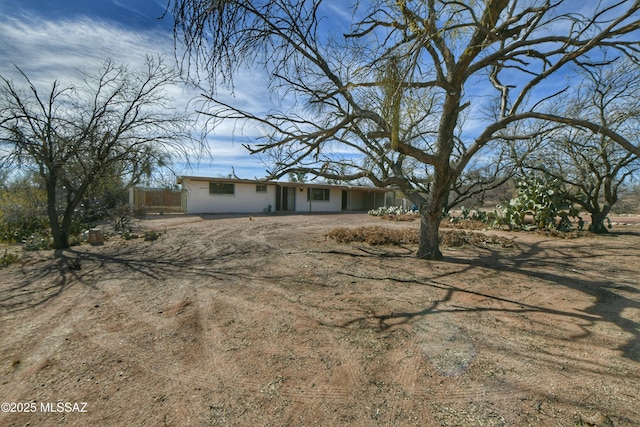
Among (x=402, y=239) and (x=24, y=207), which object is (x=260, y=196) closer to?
(x=24, y=207)

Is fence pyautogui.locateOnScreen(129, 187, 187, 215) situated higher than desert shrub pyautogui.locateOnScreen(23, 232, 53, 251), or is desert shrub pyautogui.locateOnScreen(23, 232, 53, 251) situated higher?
fence pyautogui.locateOnScreen(129, 187, 187, 215)

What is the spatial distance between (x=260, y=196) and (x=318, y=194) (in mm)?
5843

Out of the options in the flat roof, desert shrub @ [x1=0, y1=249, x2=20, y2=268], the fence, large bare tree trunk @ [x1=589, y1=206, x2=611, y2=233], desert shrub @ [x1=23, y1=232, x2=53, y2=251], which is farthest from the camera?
the fence

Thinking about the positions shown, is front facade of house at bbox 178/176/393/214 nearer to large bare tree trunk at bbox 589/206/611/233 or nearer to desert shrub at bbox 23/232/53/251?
desert shrub at bbox 23/232/53/251

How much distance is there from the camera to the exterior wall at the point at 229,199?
68.3 feet

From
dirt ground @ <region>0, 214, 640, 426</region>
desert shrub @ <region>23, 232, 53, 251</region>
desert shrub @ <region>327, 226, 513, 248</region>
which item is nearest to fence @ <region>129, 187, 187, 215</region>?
desert shrub @ <region>23, 232, 53, 251</region>

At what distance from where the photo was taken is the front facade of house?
2100 centimetres

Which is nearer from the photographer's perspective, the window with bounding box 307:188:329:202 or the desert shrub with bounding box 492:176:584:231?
the desert shrub with bounding box 492:176:584:231

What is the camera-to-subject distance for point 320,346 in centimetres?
289

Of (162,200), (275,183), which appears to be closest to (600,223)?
(275,183)

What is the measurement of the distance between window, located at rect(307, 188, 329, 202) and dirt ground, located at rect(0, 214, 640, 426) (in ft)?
67.8

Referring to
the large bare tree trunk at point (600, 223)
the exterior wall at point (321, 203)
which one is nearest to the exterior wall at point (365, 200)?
the exterior wall at point (321, 203)

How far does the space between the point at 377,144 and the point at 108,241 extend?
29.8ft

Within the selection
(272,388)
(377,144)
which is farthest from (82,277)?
(377,144)
